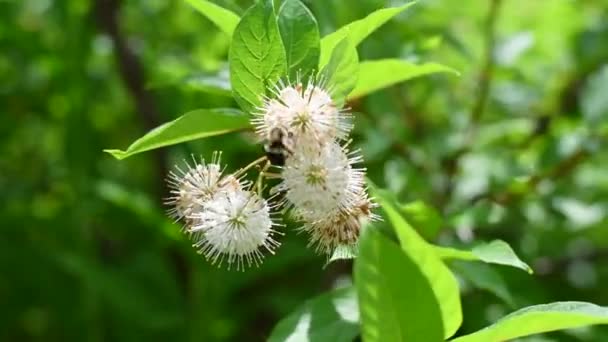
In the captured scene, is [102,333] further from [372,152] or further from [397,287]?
[397,287]

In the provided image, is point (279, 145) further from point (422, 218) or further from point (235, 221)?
point (422, 218)

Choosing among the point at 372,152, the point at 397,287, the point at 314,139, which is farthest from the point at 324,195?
the point at 372,152

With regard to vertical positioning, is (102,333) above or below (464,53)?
below

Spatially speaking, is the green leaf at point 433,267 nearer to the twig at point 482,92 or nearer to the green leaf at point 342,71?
the green leaf at point 342,71

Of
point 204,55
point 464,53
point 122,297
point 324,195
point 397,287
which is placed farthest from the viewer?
point 122,297

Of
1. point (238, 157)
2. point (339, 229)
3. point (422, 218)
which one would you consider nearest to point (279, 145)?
point (339, 229)

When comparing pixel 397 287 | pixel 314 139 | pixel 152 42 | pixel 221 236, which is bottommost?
pixel 397 287

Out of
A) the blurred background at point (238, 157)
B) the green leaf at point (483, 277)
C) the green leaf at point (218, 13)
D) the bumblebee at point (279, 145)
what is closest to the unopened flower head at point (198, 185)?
the bumblebee at point (279, 145)

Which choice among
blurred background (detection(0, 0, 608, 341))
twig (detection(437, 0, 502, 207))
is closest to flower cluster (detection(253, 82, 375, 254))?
blurred background (detection(0, 0, 608, 341))
